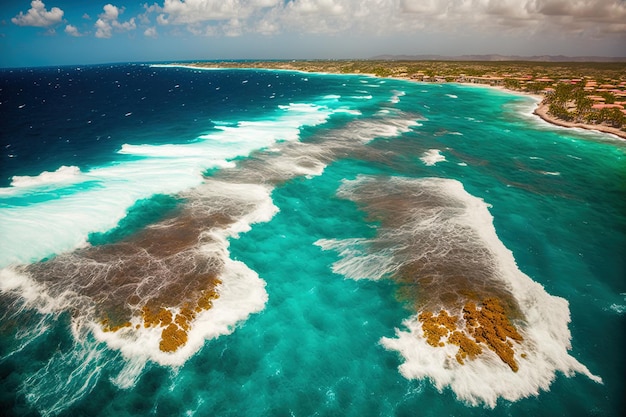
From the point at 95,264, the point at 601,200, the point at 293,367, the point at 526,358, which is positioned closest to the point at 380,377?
the point at 293,367

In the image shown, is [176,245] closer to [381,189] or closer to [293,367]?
[293,367]

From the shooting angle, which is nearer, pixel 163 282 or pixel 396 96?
pixel 163 282

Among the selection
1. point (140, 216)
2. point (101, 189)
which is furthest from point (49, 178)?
point (140, 216)

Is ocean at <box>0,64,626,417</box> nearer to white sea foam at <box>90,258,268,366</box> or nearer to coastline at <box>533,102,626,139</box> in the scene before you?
white sea foam at <box>90,258,268,366</box>

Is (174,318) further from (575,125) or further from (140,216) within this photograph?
(575,125)

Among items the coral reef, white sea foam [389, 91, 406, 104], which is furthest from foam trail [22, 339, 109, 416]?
white sea foam [389, 91, 406, 104]
